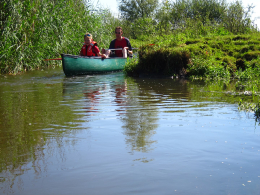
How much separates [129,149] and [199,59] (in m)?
9.34

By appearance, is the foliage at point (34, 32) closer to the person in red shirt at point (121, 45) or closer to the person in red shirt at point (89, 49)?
the person in red shirt at point (89, 49)

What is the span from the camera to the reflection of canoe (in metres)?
13.5

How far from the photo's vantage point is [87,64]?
14102mm

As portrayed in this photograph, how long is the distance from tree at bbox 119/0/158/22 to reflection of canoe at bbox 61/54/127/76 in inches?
1473

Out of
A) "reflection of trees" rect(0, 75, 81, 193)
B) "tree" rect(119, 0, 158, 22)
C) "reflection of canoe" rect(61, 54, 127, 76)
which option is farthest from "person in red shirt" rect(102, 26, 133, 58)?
"tree" rect(119, 0, 158, 22)

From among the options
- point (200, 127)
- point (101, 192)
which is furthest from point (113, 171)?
point (200, 127)

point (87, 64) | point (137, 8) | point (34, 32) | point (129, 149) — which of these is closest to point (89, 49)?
point (87, 64)

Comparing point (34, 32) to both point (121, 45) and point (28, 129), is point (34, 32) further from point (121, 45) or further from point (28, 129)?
point (28, 129)

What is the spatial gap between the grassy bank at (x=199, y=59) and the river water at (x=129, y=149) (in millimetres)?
5749

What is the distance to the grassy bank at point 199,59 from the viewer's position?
A: 485 inches

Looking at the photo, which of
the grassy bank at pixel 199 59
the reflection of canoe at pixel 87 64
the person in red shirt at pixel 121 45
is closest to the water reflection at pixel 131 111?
the grassy bank at pixel 199 59

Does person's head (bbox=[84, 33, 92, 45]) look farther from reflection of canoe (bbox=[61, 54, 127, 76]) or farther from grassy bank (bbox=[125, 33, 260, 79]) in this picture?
grassy bank (bbox=[125, 33, 260, 79])

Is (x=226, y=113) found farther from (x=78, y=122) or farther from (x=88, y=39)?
(x=88, y=39)

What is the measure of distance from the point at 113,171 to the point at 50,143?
1139 mm
